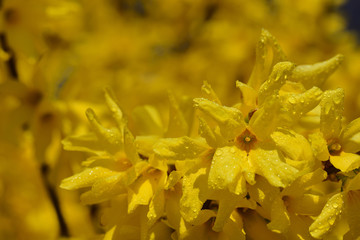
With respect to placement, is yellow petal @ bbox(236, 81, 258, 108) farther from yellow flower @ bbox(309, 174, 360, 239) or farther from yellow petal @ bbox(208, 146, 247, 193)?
yellow flower @ bbox(309, 174, 360, 239)

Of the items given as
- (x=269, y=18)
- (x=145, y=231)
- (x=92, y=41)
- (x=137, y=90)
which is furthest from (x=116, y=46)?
(x=145, y=231)

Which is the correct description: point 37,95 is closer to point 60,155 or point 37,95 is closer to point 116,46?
point 60,155

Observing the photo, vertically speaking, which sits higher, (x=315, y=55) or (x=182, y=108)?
(x=182, y=108)

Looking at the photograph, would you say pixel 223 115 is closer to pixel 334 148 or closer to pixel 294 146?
pixel 294 146

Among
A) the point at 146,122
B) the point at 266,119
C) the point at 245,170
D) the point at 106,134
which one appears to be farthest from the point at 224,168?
the point at 146,122

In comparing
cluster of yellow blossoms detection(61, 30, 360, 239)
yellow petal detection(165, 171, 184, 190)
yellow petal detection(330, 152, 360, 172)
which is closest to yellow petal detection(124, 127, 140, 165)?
cluster of yellow blossoms detection(61, 30, 360, 239)

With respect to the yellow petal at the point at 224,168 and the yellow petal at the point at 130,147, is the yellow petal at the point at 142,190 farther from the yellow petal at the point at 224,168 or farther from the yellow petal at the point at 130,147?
the yellow petal at the point at 224,168

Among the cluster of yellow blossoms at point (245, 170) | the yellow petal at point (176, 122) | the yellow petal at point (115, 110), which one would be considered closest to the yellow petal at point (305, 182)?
the cluster of yellow blossoms at point (245, 170)
